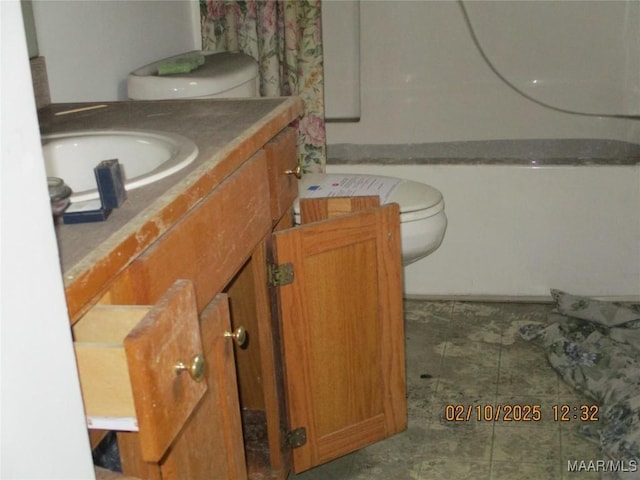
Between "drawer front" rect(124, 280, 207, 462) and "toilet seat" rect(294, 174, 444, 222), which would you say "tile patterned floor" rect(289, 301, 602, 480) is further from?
"drawer front" rect(124, 280, 207, 462)

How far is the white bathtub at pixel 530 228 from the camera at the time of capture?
2.23 meters

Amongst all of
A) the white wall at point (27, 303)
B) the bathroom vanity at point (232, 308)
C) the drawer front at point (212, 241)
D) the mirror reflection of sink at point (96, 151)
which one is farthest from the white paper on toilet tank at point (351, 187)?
the white wall at point (27, 303)

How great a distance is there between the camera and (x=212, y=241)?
102 cm

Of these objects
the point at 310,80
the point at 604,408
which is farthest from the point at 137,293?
the point at 310,80

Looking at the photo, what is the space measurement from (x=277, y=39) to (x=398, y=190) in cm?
61

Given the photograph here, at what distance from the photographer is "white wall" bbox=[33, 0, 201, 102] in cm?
153

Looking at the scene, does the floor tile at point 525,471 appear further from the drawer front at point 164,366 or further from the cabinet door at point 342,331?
the drawer front at point 164,366

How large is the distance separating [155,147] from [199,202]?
224 mm

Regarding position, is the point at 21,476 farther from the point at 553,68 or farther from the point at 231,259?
the point at 553,68

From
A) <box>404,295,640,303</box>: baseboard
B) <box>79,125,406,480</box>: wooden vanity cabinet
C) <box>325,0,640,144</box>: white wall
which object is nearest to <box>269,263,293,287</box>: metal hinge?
<box>79,125,406,480</box>: wooden vanity cabinet

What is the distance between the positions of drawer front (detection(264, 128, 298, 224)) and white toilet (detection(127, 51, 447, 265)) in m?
0.35

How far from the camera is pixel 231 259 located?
111 centimetres

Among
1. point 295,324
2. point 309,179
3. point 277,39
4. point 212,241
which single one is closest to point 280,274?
point 295,324

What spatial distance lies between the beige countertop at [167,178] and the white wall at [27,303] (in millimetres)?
87
